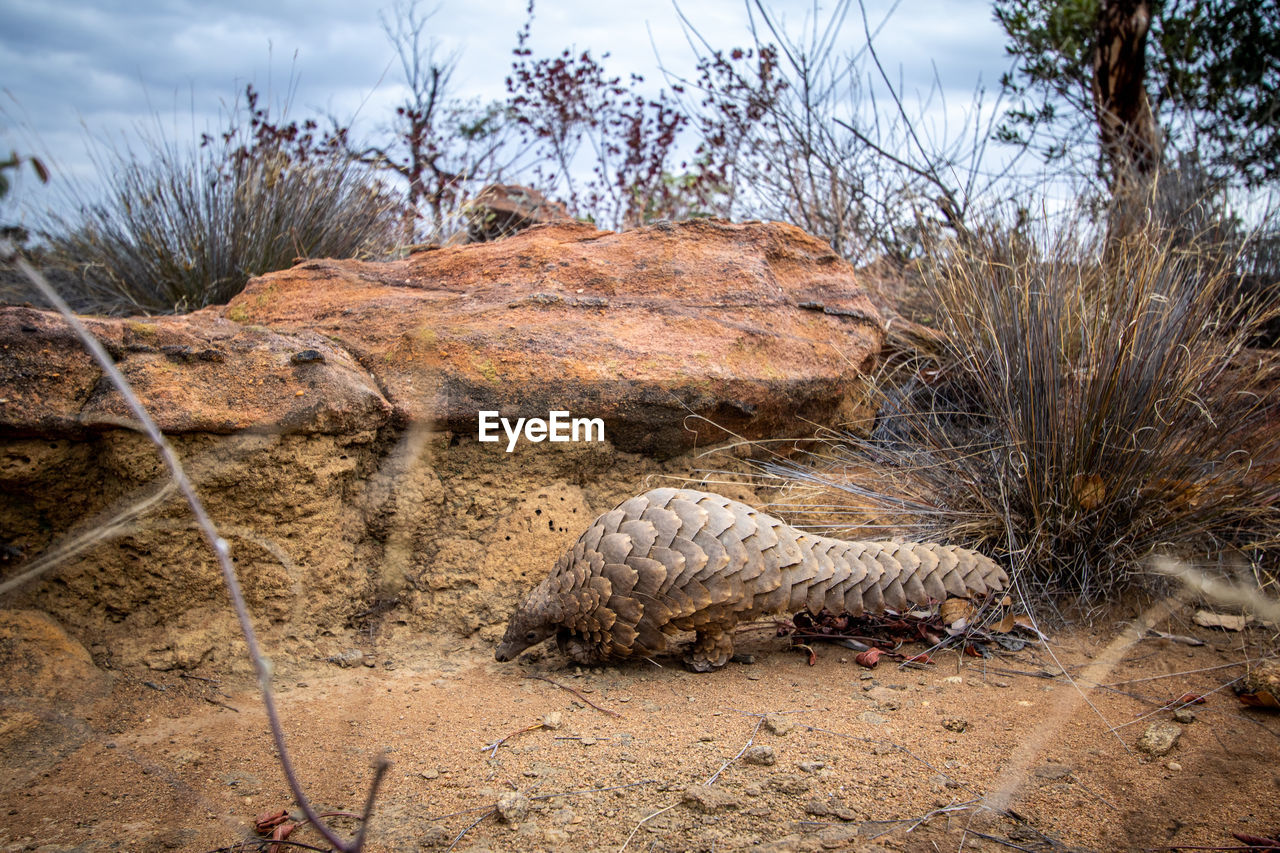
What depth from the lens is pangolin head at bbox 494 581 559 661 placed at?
7.73 ft

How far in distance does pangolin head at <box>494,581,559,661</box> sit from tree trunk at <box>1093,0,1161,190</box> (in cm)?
501

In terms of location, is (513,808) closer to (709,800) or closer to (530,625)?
(709,800)

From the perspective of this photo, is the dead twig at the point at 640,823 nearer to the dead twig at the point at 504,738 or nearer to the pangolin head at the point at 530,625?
the dead twig at the point at 504,738

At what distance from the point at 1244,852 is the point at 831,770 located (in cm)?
73

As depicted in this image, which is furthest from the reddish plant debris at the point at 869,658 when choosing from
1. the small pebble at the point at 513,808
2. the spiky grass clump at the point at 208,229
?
the spiky grass clump at the point at 208,229

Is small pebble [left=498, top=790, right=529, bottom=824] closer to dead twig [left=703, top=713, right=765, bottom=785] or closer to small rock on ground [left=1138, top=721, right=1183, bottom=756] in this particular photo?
dead twig [left=703, top=713, right=765, bottom=785]

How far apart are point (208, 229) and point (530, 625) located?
128 inches

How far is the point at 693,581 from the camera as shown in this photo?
2.22 meters

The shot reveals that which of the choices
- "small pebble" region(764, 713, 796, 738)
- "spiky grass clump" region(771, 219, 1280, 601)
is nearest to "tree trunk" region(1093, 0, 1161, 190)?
"spiky grass clump" region(771, 219, 1280, 601)

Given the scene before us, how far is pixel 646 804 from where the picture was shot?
1639 mm

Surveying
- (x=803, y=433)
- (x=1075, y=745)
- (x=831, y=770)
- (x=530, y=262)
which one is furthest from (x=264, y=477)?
(x=1075, y=745)

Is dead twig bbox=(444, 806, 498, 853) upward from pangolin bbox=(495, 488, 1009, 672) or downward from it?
downward

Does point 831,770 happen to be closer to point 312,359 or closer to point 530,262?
point 312,359

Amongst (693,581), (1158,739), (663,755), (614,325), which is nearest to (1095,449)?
(1158,739)
